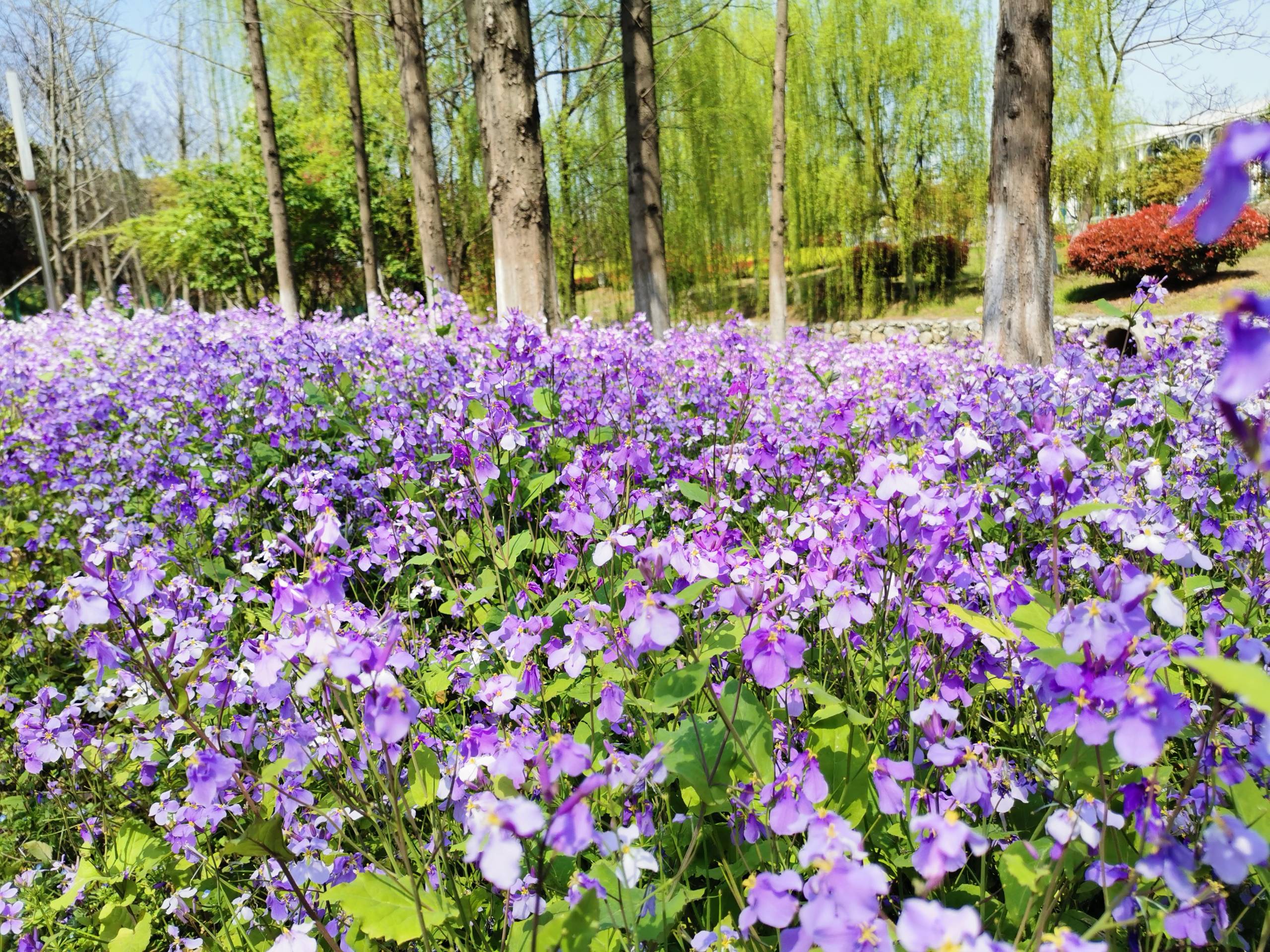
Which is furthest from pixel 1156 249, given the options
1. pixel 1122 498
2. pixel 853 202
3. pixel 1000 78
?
pixel 1122 498

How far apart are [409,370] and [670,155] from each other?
15.9 meters

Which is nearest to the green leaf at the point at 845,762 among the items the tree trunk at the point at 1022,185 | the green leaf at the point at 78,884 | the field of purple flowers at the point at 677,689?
the field of purple flowers at the point at 677,689

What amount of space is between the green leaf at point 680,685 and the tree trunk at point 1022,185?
4.11m

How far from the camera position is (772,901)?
35.5 inches

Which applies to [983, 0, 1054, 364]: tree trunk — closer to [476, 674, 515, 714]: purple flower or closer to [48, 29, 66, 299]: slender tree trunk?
[476, 674, 515, 714]: purple flower

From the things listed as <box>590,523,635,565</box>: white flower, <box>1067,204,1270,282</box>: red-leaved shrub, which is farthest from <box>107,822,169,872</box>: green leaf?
<box>1067,204,1270,282</box>: red-leaved shrub

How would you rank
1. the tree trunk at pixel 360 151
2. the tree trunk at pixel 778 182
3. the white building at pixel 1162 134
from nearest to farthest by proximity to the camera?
the tree trunk at pixel 778 182 < the tree trunk at pixel 360 151 < the white building at pixel 1162 134

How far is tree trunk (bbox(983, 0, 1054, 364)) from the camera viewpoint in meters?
4.60

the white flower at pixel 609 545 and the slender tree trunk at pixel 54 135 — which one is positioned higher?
the slender tree trunk at pixel 54 135

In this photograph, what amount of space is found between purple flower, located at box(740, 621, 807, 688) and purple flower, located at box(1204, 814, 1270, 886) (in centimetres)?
50

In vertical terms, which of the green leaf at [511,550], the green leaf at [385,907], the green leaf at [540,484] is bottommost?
the green leaf at [385,907]

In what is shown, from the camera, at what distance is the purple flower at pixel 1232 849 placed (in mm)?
697

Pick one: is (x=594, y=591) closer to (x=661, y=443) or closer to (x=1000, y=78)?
(x=661, y=443)

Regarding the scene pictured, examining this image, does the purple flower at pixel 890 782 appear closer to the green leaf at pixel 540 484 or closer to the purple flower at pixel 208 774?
the purple flower at pixel 208 774
